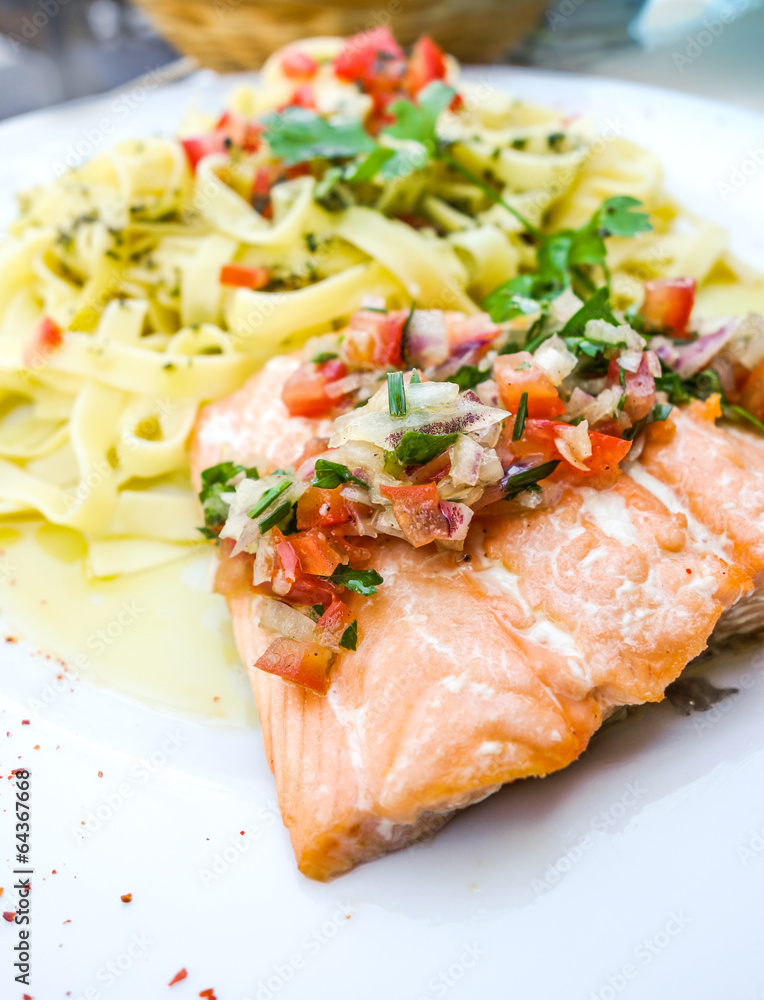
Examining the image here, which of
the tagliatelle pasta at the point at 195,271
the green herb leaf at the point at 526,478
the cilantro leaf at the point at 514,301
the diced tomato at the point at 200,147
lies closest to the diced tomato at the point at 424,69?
the tagliatelle pasta at the point at 195,271

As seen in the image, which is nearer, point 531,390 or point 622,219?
point 531,390

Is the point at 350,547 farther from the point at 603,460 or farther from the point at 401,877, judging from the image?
the point at 401,877

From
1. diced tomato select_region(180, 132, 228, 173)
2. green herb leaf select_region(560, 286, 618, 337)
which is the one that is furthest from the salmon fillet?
diced tomato select_region(180, 132, 228, 173)

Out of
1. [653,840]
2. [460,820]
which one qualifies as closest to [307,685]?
[460,820]

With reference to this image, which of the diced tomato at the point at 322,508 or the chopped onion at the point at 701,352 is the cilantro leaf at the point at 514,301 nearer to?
the chopped onion at the point at 701,352

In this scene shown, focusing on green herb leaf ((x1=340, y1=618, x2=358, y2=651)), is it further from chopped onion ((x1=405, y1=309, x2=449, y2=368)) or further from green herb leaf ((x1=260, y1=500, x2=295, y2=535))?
chopped onion ((x1=405, y1=309, x2=449, y2=368))

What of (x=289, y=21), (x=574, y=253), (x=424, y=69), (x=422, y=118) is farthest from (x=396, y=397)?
(x=289, y=21)
